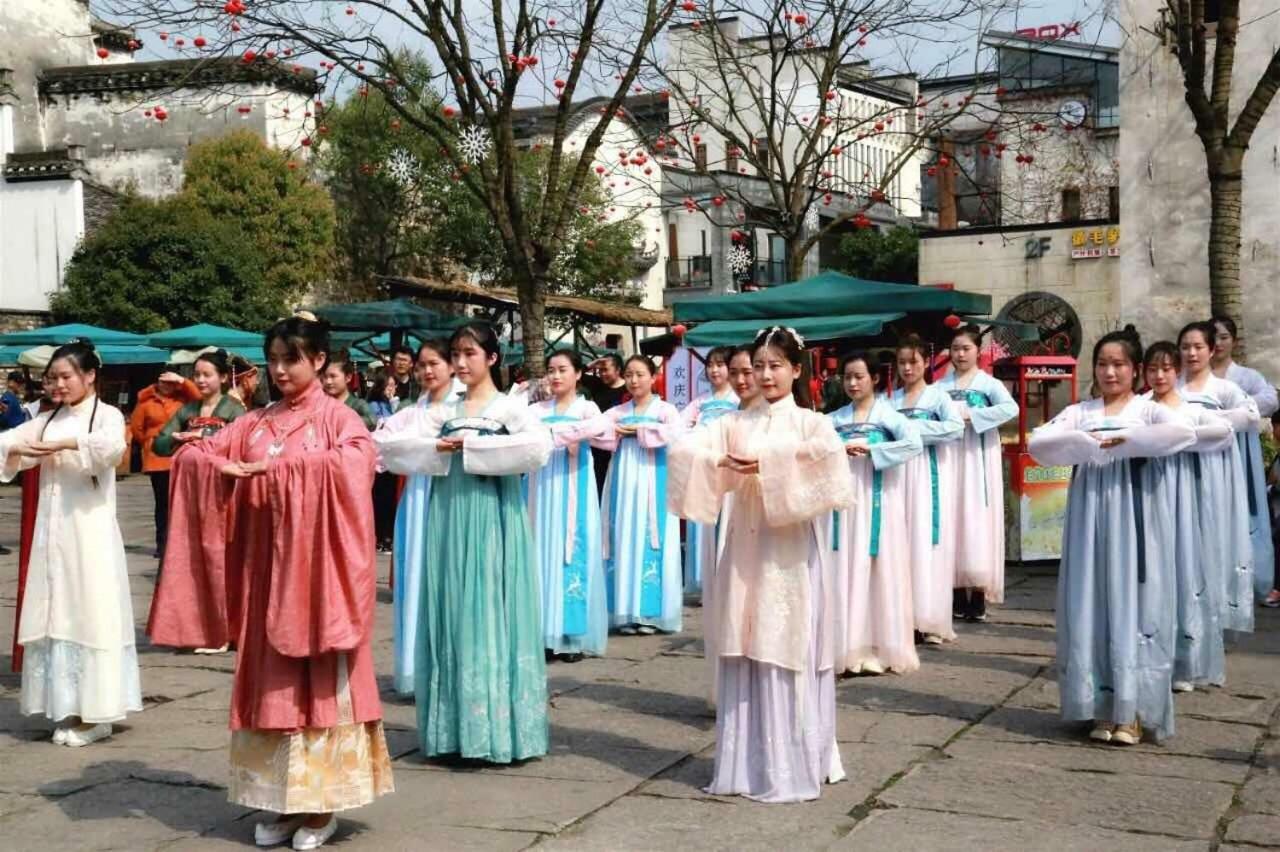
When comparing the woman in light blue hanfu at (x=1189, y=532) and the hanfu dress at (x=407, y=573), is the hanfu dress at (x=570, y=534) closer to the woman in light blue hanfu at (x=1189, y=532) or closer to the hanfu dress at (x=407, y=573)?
the hanfu dress at (x=407, y=573)

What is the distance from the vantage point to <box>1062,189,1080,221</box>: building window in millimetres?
35781

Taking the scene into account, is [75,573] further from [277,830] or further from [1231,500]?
[1231,500]

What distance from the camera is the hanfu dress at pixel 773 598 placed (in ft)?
18.6

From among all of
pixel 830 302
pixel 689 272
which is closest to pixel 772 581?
pixel 830 302

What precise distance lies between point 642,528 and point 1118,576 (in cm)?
400

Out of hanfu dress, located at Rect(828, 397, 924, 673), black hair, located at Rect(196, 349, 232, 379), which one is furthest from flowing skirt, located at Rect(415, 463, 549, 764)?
black hair, located at Rect(196, 349, 232, 379)

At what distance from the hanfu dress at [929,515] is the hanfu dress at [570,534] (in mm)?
1731

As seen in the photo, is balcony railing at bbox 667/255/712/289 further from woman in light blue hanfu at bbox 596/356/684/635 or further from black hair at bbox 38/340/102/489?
black hair at bbox 38/340/102/489

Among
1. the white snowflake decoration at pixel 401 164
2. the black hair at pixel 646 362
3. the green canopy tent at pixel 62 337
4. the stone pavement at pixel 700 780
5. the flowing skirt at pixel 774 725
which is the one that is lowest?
the stone pavement at pixel 700 780

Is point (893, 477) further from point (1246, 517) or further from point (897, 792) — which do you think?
point (897, 792)

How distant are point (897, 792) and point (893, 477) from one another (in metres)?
2.96

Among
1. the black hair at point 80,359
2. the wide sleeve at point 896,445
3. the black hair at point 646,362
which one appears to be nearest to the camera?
the black hair at point 80,359

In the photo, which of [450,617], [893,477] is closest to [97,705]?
[450,617]

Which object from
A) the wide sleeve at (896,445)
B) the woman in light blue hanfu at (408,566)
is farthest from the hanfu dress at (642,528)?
the woman in light blue hanfu at (408,566)
